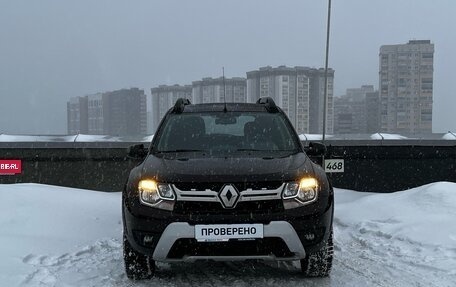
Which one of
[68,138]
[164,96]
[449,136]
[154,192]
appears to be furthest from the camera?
[164,96]

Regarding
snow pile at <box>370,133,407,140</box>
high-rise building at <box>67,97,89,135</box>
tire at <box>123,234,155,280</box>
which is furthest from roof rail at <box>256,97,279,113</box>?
high-rise building at <box>67,97,89,135</box>

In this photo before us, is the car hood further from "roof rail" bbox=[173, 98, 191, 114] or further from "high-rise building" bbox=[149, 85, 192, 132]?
"high-rise building" bbox=[149, 85, 192, 132]

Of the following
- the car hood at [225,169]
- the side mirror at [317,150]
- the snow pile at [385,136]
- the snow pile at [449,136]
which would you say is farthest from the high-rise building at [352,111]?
the car hood at [225,169]

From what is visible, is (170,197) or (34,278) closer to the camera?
(170,197)

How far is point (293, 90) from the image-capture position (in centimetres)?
1408

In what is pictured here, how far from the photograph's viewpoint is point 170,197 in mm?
3744

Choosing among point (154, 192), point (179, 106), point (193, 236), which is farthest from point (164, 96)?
point (193, 236)

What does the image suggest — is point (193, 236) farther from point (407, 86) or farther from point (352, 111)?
point (407, 86)

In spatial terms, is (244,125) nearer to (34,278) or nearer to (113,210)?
(34,278)

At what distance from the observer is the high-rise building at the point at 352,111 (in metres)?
12.2

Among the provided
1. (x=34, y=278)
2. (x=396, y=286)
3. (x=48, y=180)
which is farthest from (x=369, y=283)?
(x=48, y=180)

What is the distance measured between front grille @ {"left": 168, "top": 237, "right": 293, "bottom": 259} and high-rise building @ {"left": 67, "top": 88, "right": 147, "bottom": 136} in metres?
8.84

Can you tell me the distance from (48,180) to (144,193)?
648 cm

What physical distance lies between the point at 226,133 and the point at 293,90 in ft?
30.6
